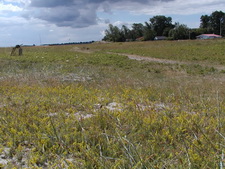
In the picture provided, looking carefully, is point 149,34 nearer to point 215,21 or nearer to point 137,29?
point 137,29

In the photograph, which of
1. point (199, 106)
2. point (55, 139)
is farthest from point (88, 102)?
point (199, 106)

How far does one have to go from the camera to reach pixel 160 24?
119 meters

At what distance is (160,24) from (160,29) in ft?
8.10

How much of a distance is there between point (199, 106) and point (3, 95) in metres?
5.37

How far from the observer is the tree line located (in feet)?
353

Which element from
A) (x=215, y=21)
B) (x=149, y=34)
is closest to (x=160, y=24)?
(x=149, y=34)

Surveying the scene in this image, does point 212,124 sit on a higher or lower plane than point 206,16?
lower

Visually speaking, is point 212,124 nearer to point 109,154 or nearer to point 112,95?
point 109,154

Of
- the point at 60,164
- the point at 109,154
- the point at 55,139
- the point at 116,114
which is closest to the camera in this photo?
the point at 60,164

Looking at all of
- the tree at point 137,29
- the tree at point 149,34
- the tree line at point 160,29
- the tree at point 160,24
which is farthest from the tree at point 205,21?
the tree at point 137,29

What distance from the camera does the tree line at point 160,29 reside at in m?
108

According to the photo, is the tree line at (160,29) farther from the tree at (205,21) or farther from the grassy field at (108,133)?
the grassy field at (108,133)

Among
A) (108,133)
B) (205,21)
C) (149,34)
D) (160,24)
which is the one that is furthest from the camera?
(160,24)

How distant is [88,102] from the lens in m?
5.81
